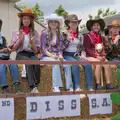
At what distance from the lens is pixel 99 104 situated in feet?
22.8

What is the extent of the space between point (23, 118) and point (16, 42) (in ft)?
4.64

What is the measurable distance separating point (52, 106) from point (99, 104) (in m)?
0.95

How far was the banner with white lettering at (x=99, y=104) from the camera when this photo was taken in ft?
22.7

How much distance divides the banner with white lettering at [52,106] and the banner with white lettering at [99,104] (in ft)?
0.99

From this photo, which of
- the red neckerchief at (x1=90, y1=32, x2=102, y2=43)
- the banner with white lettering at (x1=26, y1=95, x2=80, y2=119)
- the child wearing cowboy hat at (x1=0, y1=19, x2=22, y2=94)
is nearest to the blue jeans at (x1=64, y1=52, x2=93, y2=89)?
the banner with white lettering at (x1=26, y1=95, x2=80, y2=119)

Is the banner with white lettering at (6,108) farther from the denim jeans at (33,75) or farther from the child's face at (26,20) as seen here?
the child's face at (26,20)

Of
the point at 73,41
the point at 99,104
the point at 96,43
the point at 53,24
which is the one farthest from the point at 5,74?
the point at 96,43

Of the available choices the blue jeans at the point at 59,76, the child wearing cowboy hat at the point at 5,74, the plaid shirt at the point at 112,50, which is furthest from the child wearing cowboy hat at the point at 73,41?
the child wearing cowboy hat at the point at 5,74

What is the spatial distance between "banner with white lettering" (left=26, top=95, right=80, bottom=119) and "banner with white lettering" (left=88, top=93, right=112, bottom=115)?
0.30 m

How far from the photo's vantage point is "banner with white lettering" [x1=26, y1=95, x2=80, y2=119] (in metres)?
6.23

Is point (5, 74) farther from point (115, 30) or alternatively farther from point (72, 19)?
point (115, 30)

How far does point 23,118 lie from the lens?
254 inches

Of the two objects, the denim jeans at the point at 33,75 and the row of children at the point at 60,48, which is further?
the row of children at the point at 60,48

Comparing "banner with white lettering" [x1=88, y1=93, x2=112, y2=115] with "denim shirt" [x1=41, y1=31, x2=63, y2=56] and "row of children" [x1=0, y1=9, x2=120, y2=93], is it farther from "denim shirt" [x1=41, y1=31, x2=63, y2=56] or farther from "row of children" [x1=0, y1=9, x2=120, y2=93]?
"denim shirt" [x1=41, y1=31, x2=63, y2=56]
